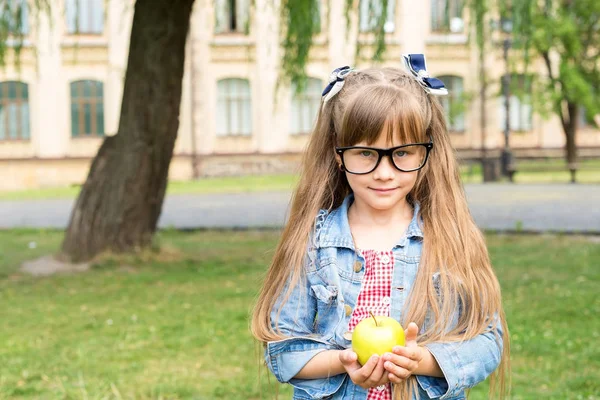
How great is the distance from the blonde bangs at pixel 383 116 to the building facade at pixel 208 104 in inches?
1160

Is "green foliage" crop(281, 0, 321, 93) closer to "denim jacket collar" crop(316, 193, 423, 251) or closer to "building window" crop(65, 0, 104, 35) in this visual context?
"denim jacket collar" crop(316, 193, 423, 251)

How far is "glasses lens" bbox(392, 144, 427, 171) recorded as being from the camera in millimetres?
2770

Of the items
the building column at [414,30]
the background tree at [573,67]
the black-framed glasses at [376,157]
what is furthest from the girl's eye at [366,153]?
the building column at [414,30]

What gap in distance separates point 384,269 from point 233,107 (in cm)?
3383

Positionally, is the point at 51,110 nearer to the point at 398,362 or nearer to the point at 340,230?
the point at 340,230

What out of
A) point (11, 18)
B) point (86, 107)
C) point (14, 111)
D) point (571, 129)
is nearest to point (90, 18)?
point (86, 107)

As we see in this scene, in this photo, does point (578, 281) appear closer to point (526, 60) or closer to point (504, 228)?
point (526, 60)

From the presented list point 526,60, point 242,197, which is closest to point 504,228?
point 526,60

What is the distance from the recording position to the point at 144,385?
5.52m

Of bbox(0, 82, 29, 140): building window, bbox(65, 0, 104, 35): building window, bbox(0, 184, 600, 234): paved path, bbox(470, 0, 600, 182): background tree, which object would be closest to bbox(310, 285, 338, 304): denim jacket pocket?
bbox(0, 184, 600, 234): paved path

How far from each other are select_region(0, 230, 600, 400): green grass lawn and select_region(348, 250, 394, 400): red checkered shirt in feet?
2.09

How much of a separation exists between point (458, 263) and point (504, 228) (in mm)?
11272

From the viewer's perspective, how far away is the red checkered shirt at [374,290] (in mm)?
2717

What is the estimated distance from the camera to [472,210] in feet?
54.4
